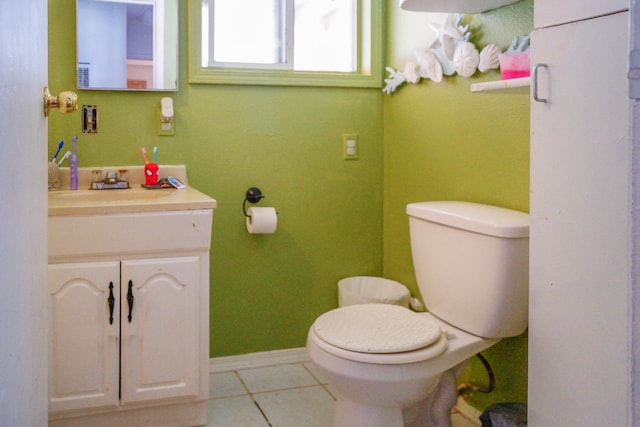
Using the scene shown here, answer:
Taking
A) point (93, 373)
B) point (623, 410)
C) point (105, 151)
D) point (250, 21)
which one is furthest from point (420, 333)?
point (250, 21)

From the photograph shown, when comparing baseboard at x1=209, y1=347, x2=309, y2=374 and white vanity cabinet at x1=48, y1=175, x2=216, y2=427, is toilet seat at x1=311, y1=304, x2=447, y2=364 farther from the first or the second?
baseboard at x1=209, y1=347, x2=309, y2=374

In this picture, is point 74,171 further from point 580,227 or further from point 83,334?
point 580,227

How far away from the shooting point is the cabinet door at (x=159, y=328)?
198 cm

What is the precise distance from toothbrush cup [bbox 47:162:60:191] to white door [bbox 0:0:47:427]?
123 cm

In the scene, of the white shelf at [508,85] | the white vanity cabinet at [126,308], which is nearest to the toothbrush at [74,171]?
the white vanity cabinet at [126,308]

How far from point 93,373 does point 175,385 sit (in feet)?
0.86

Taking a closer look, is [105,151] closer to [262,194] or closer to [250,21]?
[262,194]

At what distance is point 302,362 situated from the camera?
9.07ft

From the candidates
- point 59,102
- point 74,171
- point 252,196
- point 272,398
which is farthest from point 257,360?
point 59,102

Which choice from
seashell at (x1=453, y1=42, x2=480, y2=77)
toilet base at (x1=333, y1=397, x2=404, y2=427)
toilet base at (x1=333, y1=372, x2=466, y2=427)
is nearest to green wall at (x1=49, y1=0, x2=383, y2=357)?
seashell at (x1=453, y1=42, x2=480, y2=77)

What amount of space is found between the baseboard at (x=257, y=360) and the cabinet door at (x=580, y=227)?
137 centimetres

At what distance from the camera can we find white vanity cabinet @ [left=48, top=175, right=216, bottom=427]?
1.89 meters

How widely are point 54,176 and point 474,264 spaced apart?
154cm

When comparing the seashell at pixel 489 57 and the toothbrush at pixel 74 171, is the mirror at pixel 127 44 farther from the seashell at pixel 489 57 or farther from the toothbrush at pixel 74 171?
the seashell at pixel 489 57
